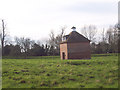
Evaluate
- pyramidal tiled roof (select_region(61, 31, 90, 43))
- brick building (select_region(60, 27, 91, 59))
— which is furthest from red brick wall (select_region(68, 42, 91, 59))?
pyramidal tiled roof (select_region(61, 31, 90, 43))

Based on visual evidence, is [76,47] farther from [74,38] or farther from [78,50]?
[74,38]

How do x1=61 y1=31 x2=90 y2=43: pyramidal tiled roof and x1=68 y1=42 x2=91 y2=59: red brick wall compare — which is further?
x1=61 y1=31 x2=90 y2=43: pyramidal tiled roof

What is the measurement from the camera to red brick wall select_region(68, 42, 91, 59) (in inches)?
1248

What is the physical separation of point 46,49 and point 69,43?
26534 mm

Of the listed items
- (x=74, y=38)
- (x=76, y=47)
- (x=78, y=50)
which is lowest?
(x=78, y=50)

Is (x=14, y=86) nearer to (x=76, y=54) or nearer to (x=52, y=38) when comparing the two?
(x=76, y=54)

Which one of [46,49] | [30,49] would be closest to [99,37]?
[46,49]

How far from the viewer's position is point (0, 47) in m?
47.2

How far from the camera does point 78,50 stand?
31938 mm

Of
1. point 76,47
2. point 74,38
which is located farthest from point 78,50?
point 74,38

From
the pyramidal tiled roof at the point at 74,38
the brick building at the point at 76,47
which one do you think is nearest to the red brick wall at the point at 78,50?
the brick building at the point at 76,47

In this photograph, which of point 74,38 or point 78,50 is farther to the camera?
point 74,38

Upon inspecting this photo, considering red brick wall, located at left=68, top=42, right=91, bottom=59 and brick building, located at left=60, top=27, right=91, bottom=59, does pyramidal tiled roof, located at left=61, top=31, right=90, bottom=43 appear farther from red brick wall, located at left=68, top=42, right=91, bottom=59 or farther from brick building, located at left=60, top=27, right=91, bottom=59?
red brick wall, located at left=68, top=42, right=91, bottom=59

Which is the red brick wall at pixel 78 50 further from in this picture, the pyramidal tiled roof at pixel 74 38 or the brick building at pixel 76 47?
the pyramidal tiled roof at pixel 74 38
